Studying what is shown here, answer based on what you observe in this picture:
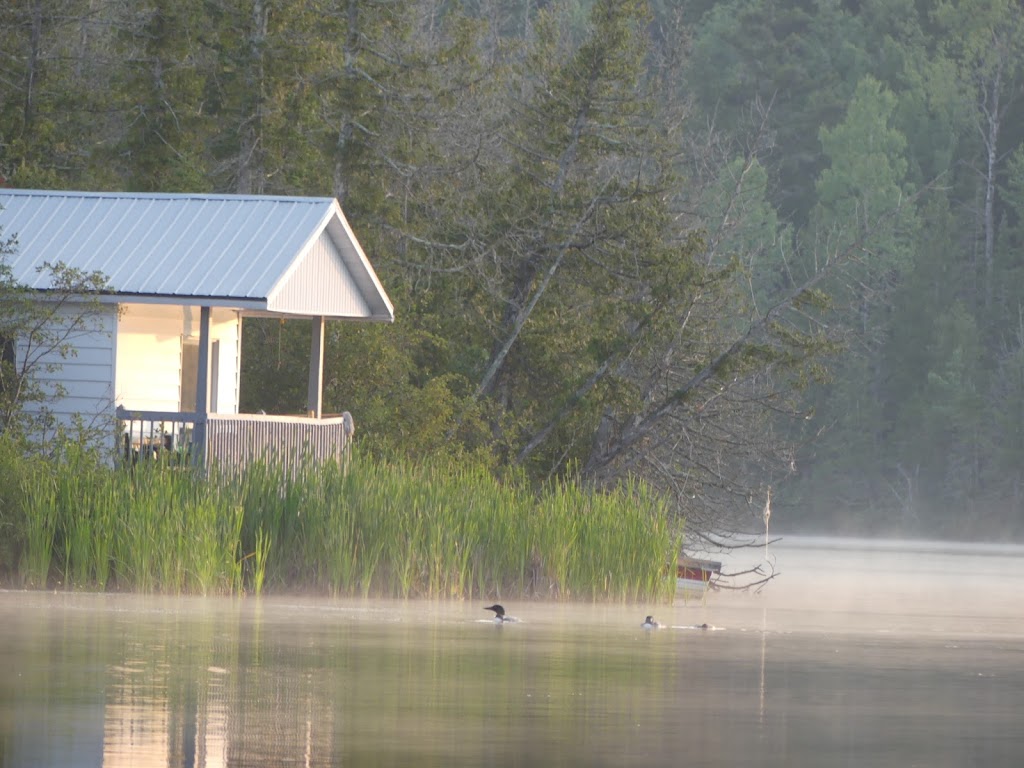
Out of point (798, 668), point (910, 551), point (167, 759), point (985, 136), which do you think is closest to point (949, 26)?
point (985, 136)

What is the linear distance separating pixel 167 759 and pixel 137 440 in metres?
16.2

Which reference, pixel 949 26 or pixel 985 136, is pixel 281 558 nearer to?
pixel 985 136

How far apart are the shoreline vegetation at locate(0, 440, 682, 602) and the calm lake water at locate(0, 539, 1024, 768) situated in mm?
834

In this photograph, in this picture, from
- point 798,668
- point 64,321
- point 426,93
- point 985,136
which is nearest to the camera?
point 798,668

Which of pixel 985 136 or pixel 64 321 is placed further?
pixel 985 136

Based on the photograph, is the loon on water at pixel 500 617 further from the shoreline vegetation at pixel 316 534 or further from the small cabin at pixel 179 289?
the small cabin at pixel 179 289

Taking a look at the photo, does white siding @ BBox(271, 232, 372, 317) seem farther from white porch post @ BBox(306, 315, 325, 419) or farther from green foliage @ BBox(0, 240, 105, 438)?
green foliage @ BBox(0, 240, 105, 438)

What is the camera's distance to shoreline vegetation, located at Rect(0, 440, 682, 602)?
21.9 m

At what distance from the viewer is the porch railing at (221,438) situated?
24.7m

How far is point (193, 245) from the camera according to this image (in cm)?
2669

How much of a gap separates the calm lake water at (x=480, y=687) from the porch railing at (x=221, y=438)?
3342 mm

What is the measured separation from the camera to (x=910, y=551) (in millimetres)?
58188

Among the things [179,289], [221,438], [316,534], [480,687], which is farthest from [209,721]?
[179,289]

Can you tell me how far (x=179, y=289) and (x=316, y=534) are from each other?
13.9 ft
